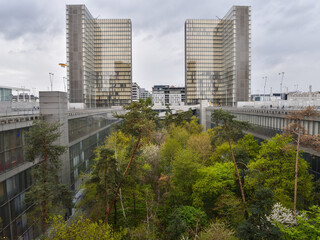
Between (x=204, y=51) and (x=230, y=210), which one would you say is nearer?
(x=230, y=210)

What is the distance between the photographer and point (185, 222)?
21.1m

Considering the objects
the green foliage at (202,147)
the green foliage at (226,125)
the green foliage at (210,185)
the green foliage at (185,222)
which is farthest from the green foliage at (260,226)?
the green foliage at (202,147)

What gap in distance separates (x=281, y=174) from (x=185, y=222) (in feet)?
35.2

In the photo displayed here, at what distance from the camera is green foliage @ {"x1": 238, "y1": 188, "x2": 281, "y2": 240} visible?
15387mm

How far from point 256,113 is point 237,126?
19730 mm

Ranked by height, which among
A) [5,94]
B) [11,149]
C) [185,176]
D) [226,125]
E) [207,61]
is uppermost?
[207,61]

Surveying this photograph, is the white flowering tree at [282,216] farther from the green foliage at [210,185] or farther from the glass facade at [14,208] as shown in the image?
the glass facade at [14,208]

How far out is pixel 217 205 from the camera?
27031 millimetres

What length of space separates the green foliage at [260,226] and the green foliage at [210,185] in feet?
33.2

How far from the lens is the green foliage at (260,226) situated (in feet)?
50.5

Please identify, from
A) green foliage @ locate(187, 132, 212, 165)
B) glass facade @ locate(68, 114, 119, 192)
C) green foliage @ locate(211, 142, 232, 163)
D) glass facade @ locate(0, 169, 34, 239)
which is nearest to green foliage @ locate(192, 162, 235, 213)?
green foliage @ locate(211, 142, 232, 163)

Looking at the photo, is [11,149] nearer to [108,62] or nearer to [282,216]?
[282,216]

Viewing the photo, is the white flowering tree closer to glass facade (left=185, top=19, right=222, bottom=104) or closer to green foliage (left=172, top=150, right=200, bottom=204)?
green foliage (left=172, top=150, right=200, bottom=204)

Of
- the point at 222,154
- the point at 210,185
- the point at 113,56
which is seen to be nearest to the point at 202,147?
the point at 222,154
